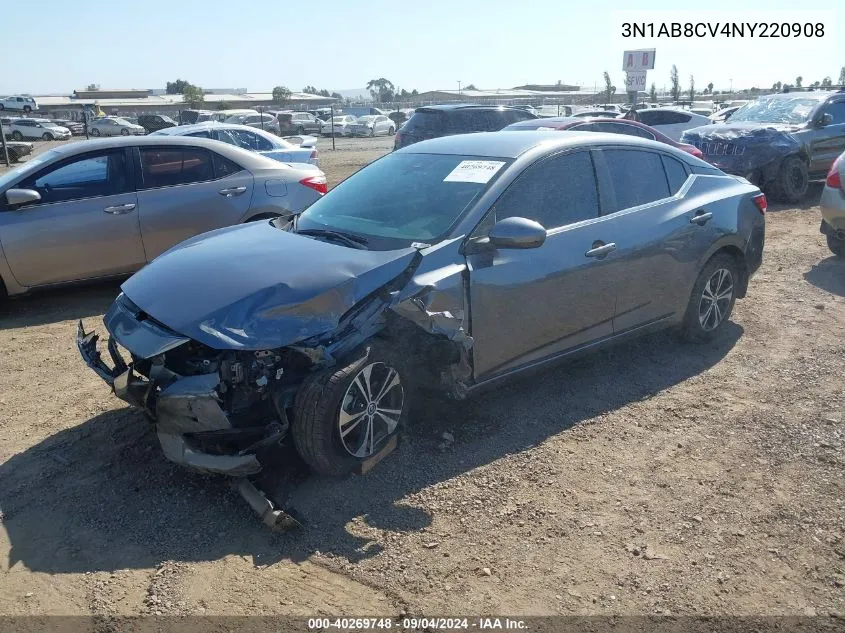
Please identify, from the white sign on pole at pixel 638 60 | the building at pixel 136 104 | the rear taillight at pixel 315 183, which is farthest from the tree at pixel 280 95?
the rear taillight at pixel 315 183

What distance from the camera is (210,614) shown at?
9.30 ft

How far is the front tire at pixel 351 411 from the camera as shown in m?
3.49

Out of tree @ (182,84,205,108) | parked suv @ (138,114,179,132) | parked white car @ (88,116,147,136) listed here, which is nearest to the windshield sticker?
parked white car @ (88,116,147,136)

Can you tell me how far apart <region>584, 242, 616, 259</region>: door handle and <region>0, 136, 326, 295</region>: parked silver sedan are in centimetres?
318

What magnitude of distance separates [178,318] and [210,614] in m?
1.42

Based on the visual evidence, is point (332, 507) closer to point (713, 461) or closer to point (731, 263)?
point (713, 461)

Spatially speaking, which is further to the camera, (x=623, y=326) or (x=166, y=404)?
(x=623, y=326)

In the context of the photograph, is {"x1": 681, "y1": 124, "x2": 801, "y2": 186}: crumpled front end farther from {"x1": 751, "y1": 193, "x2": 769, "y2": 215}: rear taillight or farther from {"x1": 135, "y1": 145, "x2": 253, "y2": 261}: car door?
{"x1": 135, "y1": 145, "x2": 253, "y2": 261}: car door

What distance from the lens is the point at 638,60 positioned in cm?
1939

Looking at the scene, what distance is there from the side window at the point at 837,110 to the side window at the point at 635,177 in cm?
920

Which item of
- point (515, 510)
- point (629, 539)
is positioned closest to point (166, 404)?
point (515, 510)

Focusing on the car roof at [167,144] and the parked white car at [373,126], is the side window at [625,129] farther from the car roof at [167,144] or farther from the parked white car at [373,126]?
the parked white car at [373,126]

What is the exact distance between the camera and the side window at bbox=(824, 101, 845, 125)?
1247cm

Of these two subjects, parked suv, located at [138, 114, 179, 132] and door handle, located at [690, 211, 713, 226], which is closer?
door handle, located at [690, 211, 713, 226]
